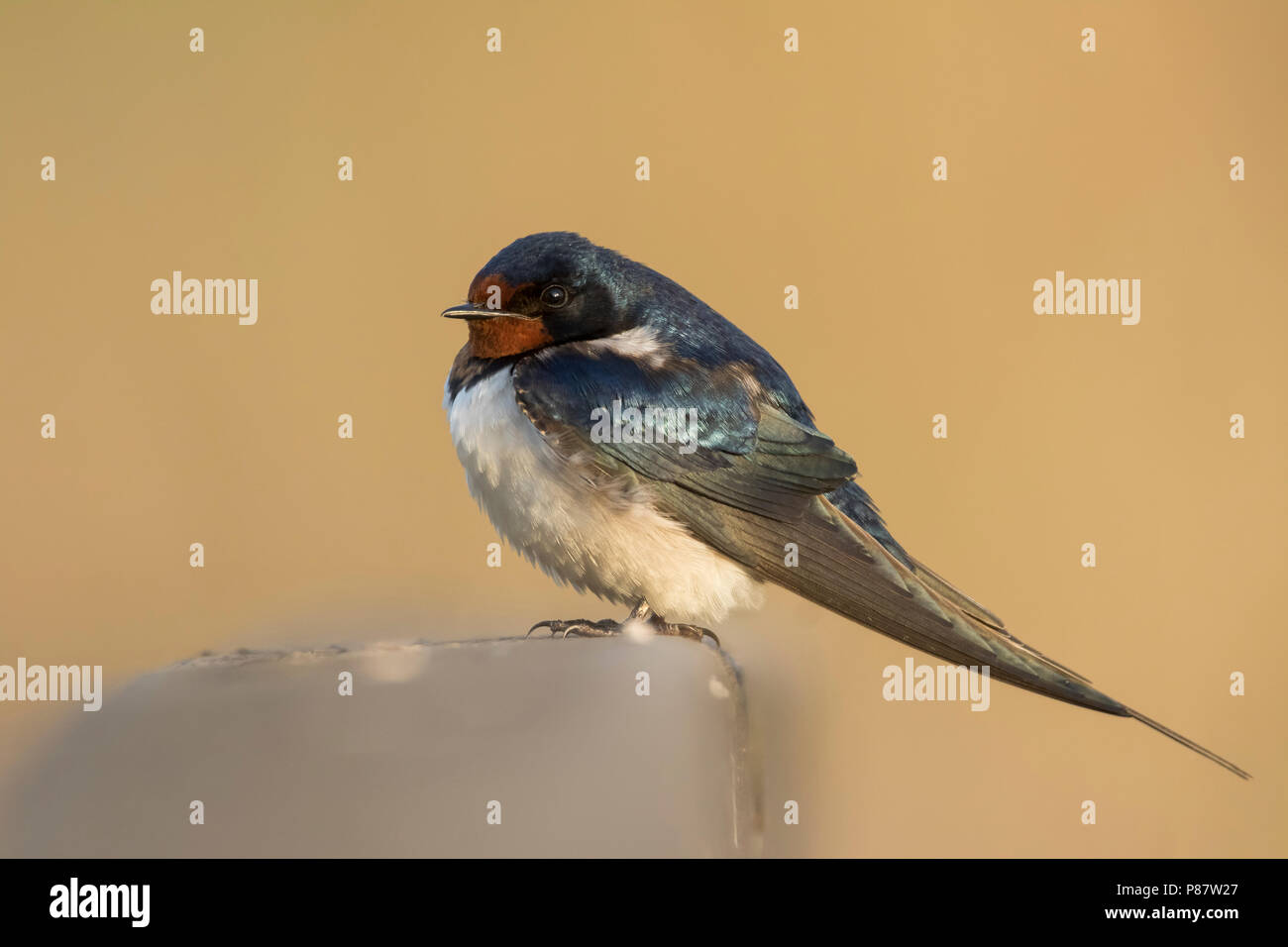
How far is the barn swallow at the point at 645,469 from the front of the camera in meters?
1.68

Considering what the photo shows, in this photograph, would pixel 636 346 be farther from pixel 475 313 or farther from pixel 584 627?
pixel 584 627

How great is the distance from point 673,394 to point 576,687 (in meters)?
0.65

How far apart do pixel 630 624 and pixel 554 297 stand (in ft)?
1.60

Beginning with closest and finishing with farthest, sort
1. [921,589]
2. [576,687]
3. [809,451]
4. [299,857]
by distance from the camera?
[299,857] → [576,687] → [921,589] → [809,451]

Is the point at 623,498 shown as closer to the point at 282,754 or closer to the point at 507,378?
the point at 507,378

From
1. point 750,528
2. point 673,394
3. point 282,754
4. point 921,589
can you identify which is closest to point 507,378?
point 673,394

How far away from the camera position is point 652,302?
185 cm

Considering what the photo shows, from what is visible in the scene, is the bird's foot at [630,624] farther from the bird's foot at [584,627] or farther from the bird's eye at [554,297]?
the bird's eye at [554,297]

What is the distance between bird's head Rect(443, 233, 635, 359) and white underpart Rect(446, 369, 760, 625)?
85 millimetres

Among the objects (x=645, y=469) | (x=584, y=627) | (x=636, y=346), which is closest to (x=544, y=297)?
(x=636, y=346)

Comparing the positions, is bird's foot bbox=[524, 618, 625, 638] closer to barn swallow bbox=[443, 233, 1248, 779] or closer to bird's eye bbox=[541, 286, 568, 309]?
barn swallow bbox=[443, 233, 1248, 779]

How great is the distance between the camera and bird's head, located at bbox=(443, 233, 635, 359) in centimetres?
176

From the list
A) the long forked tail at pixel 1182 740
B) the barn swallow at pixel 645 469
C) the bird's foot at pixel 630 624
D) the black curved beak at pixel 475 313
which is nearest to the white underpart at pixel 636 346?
the barn swallow at pixel 645 469

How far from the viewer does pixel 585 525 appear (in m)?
1.69
